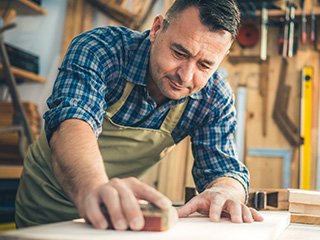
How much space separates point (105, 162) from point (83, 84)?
626 millimetres

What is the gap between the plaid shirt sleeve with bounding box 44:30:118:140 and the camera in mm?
1361

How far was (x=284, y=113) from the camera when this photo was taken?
4.39m

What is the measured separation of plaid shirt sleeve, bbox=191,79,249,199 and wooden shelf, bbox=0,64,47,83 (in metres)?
2.71

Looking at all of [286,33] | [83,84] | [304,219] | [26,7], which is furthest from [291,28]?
[83,84]

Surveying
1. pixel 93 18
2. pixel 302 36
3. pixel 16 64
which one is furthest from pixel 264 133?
pixel 16 64

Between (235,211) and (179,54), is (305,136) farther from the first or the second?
(235,211)

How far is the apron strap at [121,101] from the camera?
5.83 feet

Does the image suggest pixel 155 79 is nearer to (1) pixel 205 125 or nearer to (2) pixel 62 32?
(1) pixel 205 125

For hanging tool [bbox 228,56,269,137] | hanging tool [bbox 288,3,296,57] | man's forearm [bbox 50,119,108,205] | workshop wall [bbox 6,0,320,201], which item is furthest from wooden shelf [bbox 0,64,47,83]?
man's forearm [bbox 50,119,108,205]

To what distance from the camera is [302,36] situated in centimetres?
436

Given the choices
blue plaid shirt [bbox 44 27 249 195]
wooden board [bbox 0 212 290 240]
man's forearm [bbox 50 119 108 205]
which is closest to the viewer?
wooden board [bbox 0 212 290 240]

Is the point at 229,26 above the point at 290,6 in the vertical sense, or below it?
below

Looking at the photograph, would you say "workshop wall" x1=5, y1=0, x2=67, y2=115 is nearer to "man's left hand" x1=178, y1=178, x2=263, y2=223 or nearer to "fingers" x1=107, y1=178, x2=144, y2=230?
"man's left hand" x1=178, y1=178, x2=263, y2=223

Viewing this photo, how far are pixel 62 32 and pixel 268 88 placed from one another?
6.65ft
